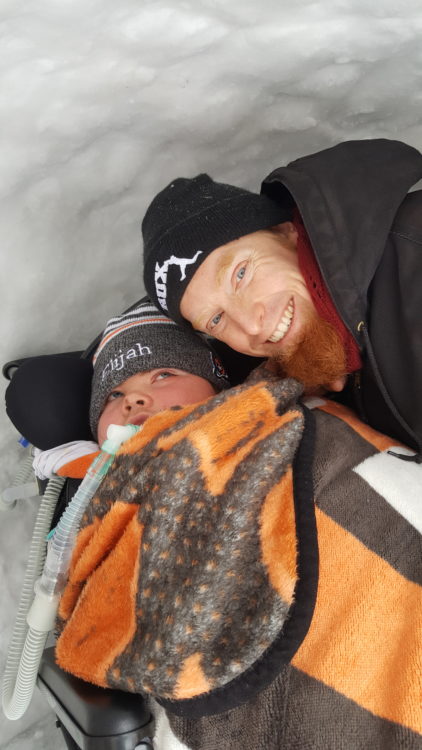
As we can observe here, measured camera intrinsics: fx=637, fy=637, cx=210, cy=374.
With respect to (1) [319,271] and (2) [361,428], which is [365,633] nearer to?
(2) [361,428]

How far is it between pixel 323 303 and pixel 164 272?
0.34 metres

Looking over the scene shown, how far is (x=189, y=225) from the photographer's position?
1.32 meters

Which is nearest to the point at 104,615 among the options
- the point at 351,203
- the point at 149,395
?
the point at 149,395

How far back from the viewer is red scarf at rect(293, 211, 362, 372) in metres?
1.23

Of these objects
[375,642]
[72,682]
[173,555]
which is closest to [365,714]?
[375,642]

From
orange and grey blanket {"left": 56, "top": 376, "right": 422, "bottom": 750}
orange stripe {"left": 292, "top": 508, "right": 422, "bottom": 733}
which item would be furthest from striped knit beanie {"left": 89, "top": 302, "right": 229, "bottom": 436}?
orange stripe {"left": 292, "top": 508, "right": 422, "bottom": 733}

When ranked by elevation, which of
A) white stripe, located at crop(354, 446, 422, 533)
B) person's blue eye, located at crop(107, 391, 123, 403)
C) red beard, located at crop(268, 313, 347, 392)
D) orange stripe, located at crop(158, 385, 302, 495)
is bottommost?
person's blue eye, located at crop(107, 391, 123, 403)

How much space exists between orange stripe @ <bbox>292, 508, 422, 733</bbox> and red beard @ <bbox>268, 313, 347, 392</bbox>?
385mm

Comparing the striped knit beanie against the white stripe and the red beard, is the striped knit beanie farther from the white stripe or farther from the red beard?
the white stripe

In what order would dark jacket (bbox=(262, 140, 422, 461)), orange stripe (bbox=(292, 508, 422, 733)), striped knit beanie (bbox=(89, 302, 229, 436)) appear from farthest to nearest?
striped knit beanie (bbox=(89, 302, 229, 436)) → dark jacket (bbox=(262, 140, 422, 461)) → orange stripe (bbox=(292, 508, 422, 733))

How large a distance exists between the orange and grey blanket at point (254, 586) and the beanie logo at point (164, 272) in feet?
1.21

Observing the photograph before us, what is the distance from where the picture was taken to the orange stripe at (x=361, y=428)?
3.77 feet

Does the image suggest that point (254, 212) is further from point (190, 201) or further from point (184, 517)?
point (184, 517)

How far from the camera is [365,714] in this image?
841mm
